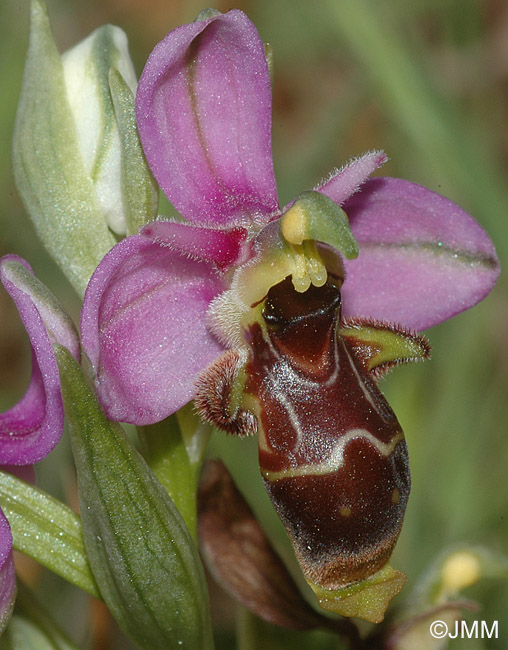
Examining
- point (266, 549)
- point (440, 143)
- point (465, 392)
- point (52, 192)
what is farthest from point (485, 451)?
point (52, 192)

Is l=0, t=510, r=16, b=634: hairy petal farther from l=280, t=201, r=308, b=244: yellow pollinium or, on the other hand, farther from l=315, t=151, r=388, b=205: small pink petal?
l=315, t=151, r=388, b=205: small pink petal

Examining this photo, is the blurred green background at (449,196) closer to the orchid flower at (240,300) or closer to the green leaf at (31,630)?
the green leaf at (31,630)

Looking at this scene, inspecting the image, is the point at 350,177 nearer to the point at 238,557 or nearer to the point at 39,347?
the point at 39,347

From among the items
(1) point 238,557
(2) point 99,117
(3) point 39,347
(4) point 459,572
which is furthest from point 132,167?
(4) point 459,572

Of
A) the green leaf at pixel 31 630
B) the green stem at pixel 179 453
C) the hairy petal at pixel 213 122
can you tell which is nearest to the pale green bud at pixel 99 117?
the hairy petal at pixel 213 122

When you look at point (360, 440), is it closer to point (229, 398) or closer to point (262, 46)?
point (229, 398)

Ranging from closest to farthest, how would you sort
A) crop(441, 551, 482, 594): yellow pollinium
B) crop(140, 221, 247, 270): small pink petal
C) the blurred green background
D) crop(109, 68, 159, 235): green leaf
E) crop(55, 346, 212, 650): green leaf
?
1. crop(55, 346, 212, 650): green leaf
2. crop(140, 221, 247, 270): small pink petal
3. crop(109, 68, 159, 235): green leaf
4. crop(441, 551, 482, 594): yellow pollinium
5. the blurred green background

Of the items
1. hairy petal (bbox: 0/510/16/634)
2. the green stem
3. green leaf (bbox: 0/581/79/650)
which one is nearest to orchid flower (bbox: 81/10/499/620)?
the green stem
